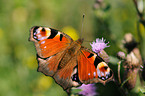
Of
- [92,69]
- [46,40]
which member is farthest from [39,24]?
[92,69]

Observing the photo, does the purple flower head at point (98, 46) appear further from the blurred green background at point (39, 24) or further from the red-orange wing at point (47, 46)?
the blurred green background at point (39, 24)

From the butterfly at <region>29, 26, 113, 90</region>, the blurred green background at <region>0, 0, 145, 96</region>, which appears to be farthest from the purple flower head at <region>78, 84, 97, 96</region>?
the blurred green background at <region>0, 0, 145, 96</region>

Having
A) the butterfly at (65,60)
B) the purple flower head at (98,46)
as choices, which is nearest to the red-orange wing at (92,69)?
the butterfly at (65,60)

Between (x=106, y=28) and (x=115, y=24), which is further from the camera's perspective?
(x=115, y=24)

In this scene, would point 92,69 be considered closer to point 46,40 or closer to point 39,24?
point 46,40

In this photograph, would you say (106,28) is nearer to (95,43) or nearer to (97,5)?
(97,5)

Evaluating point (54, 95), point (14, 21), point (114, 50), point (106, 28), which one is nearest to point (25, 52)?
point (14, 21)
